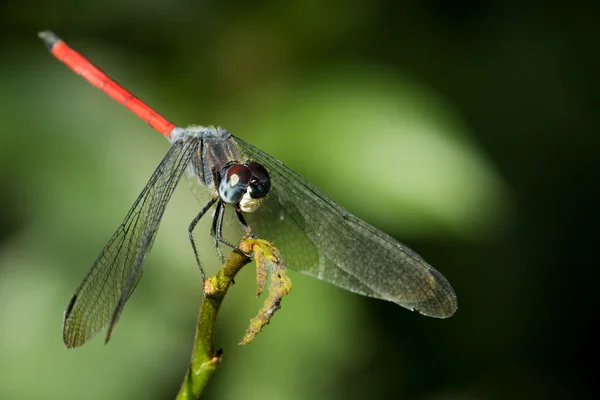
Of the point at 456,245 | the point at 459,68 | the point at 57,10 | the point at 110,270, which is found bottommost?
the point at 110,270

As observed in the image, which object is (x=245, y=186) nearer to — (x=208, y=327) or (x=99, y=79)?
(x=208, y=327)

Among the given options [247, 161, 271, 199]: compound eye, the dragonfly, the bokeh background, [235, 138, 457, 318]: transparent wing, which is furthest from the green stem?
the bokeh background

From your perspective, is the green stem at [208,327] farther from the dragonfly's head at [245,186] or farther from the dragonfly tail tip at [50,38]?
the dragonfly tail tip at [50,38]

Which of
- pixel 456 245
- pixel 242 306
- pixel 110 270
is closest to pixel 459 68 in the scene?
pixel 456 245

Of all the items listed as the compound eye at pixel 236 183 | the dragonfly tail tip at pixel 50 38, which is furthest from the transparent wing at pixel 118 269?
the dragonfly tail tip at pixel 50 38

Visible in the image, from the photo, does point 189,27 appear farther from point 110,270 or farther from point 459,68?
point 110,270

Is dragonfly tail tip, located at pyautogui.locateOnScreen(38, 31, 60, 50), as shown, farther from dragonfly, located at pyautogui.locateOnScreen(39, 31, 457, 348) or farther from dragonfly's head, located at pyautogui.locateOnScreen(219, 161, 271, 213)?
dragonfly's head, located at pyautogui.locateOnScreen(219, 161, 271, 213)
